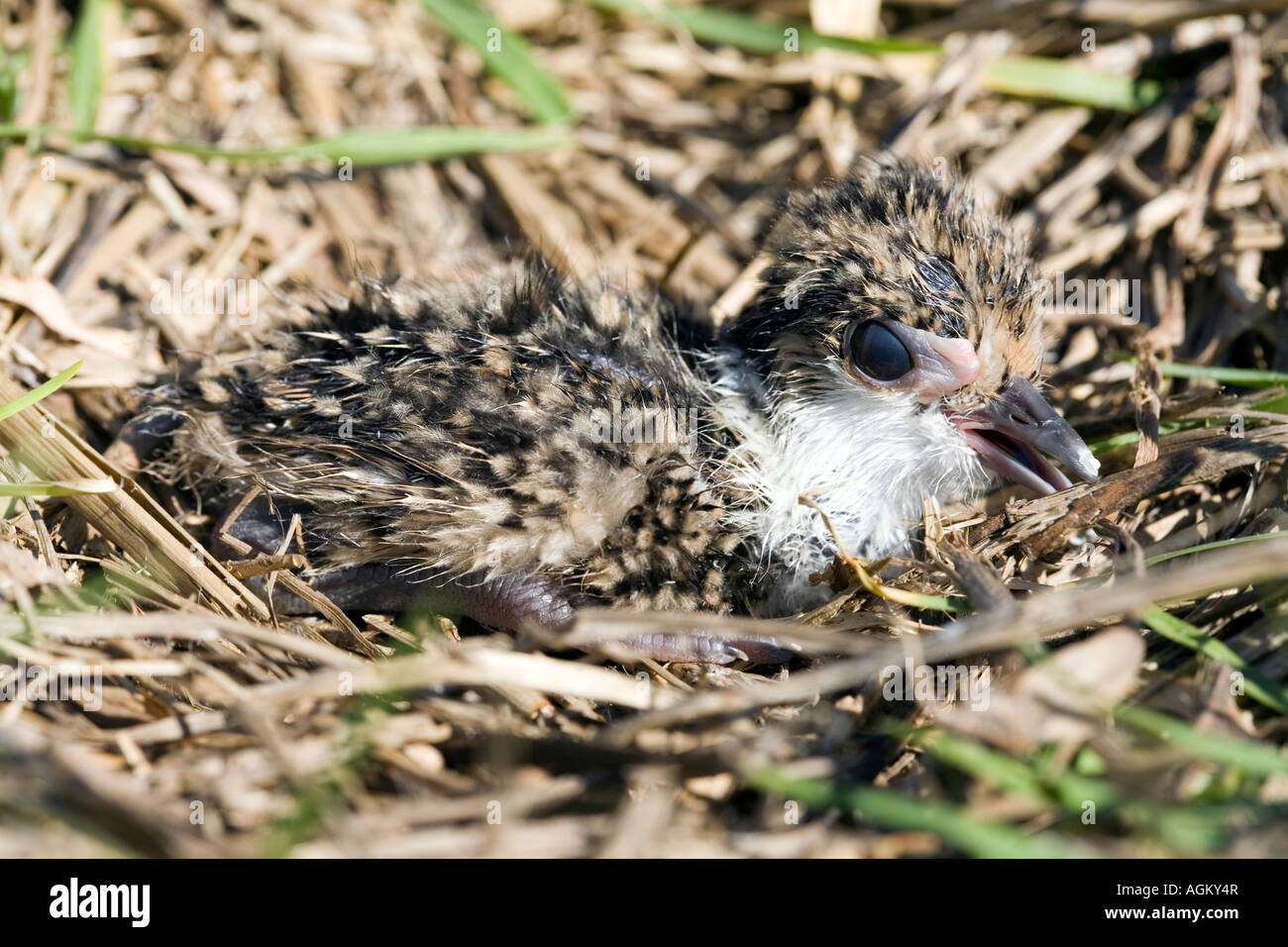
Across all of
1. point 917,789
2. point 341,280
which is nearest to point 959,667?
point 917,789

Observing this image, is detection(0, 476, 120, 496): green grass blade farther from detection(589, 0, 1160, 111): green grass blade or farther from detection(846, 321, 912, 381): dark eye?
detection(589, 0, 1160, 111): green grass blade

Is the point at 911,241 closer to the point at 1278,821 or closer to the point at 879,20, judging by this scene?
the point at 1278,821

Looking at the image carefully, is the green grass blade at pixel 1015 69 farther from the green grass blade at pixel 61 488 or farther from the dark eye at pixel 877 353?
the green grass blade at pixel 61 488

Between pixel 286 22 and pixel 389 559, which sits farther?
pixel 286 22

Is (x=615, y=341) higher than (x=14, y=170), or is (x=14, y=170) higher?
(x=14, y=170)

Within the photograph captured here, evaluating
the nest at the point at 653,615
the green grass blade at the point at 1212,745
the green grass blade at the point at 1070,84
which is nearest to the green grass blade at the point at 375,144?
the nest at the point at 653,615
